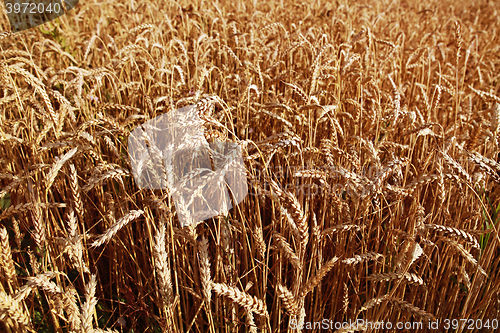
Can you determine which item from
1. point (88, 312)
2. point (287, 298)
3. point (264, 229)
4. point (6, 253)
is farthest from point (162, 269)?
point (264, 229)

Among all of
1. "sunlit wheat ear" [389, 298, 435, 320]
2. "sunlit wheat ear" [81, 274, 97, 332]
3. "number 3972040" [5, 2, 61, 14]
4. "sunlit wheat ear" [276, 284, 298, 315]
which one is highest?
"number 3972040" [5, 2, 61, 14]

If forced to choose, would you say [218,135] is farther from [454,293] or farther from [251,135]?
[454,293]

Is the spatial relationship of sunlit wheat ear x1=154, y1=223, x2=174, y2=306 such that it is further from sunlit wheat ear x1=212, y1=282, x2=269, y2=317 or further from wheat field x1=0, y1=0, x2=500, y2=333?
sunlit wheat ear x1=212, y1=282, x2=269, y2=317

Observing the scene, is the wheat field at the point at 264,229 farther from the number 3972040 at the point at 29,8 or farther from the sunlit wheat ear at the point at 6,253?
the number 3972040 at the point at 29,8

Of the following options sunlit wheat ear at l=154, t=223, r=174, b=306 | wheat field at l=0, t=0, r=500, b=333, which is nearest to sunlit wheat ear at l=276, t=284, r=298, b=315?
wheat field at l=0, t=0, r=500, b=333

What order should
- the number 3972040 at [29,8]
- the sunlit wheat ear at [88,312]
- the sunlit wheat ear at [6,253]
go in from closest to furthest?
the sunlit wheat ear at [88,312], the sunlit wheat ear at [6,253], the number 3972040 at [29,8]

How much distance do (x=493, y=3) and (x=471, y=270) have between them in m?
7.33

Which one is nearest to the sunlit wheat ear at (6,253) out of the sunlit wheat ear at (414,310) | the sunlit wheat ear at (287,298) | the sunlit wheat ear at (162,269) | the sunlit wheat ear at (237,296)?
the sunlit wheat ear at (162,269)

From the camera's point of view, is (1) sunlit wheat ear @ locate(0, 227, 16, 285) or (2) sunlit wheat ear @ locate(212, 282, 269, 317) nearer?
(2) sunlit wheat ear @ locate(212, 282, 269, 317)

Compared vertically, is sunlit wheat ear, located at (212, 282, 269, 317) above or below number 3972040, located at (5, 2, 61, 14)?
below

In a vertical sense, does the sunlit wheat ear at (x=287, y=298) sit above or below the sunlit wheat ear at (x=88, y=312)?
below

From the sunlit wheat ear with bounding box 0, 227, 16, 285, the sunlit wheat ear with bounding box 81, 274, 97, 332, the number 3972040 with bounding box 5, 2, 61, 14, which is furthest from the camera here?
the number 3972040 with bounding box 5, 2, 61, 14

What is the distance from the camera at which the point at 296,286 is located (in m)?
0.99

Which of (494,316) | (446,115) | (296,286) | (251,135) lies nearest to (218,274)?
(296,286)
